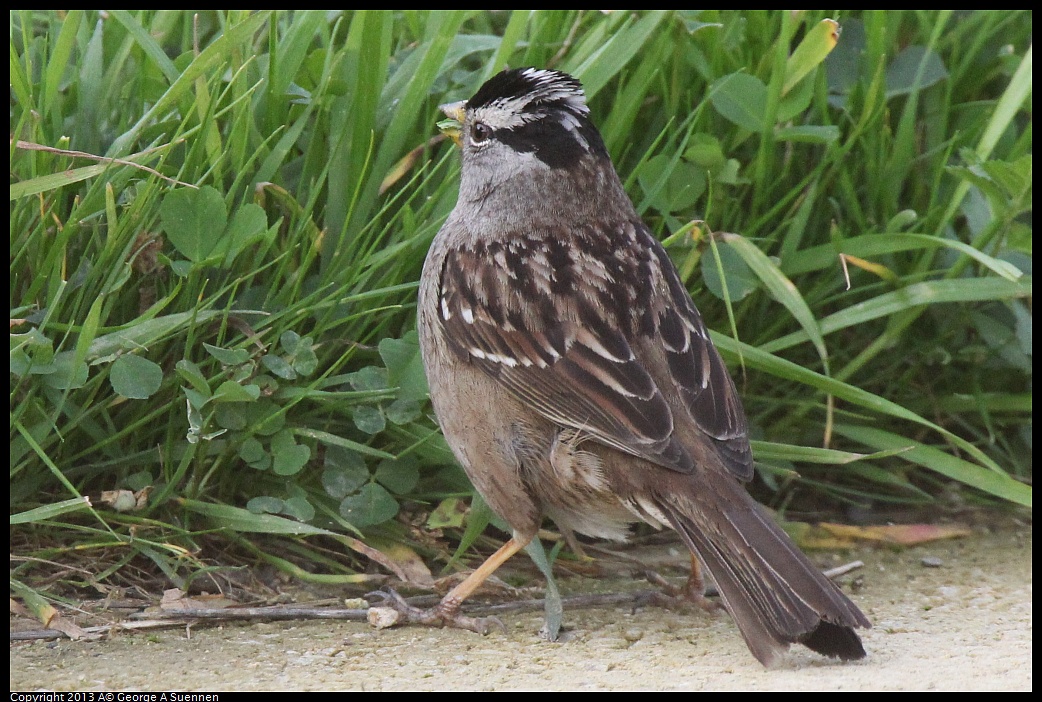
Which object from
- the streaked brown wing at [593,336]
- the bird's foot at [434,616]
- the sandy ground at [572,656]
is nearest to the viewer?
the sandy ground at [572,656]

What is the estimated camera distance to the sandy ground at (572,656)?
2.80m

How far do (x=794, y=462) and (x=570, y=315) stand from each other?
131cm

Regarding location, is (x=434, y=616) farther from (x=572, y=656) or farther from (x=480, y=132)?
(x=480, y=132)

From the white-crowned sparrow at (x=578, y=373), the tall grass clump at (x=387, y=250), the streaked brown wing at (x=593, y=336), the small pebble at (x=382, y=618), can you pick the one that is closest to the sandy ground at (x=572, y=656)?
the small pebble at (x=382, y=618)

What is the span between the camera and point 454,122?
3811 millimetres

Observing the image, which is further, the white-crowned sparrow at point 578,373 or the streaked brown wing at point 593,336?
the streaked brown wing at point 593,336

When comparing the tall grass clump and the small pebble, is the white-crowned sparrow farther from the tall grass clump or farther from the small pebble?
the tall grass clump

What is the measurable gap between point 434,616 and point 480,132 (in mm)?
1522

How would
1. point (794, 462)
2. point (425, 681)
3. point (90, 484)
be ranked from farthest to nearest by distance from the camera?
point (794, 462) → point (90, 484) → point (425, 681)

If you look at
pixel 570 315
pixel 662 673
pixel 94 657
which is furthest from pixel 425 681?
pixel 570 315

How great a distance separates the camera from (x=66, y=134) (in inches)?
144

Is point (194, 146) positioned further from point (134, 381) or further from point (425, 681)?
point (425, 681)

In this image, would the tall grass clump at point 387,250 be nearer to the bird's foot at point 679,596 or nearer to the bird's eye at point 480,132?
the bird's eye at point 480,132

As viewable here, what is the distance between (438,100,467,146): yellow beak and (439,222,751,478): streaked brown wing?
417 millimetres
